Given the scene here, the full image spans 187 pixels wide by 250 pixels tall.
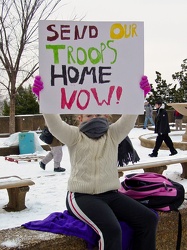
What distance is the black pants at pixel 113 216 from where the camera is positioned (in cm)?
310

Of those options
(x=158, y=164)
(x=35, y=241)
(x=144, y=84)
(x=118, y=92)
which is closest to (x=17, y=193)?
(x=158, y=164)

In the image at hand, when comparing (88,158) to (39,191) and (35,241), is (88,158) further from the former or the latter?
(39,191)

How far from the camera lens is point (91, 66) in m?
3.43

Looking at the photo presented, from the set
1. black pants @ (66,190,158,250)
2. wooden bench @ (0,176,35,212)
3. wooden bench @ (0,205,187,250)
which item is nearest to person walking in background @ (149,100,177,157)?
wooden bench @ (0,176,35,212)

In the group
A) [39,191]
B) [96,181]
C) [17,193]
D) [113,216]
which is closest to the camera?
[113,216]

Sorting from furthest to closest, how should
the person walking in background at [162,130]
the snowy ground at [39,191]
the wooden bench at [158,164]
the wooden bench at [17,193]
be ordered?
the person walking in background at [162,130] < the wooden bench at [158,164] < the wooden bench at [17,193] < the snowy ground at [39,191]

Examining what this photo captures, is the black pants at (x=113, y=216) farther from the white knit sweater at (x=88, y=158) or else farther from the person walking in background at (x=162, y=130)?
the person walking in background at (x=162, y=130)

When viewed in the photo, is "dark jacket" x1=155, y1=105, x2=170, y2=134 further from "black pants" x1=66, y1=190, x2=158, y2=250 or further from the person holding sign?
"black pants" x1=66, y1=190, x2=158, y2=250

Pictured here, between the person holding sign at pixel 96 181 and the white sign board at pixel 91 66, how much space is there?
90 millimetres

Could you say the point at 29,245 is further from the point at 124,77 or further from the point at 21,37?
the point at 21,37

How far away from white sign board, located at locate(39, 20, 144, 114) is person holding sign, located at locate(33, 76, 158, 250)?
0.09 meters

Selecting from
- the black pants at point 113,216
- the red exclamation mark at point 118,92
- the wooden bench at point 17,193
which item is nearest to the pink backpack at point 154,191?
the black pants at point 113,216

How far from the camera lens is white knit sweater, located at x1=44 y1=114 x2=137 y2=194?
328cm

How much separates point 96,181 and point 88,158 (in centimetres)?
18
